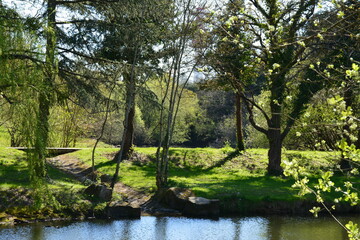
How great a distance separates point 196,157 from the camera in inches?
947

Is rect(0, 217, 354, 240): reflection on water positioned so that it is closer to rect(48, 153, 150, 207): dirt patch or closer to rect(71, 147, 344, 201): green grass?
rect(48, 153, 150, 207): dirt patch

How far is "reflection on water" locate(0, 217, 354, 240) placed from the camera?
11.7 meters

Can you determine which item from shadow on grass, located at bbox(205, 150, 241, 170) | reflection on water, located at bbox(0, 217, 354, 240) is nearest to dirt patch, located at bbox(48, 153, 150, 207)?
reflection on water, located at bbox(0, 217, 354, 240)

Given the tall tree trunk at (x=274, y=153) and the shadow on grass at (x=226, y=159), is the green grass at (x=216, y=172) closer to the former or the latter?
the shadow on grass at (x=226, y=159)

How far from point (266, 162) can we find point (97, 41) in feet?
→ 35.6

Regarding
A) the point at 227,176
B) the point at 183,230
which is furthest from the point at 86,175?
the point at 183,230

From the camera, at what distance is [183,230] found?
501 inches

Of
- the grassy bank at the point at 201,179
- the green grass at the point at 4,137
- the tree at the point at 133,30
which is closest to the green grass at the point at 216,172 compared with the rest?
the grassy bank at the point at 201,179

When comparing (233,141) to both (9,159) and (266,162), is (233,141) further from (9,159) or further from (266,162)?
(9,159)

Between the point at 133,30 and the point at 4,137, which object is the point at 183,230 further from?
the point at 4,137

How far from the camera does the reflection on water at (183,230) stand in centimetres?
1169

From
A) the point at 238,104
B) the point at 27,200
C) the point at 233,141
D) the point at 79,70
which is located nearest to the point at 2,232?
the point at 27,200

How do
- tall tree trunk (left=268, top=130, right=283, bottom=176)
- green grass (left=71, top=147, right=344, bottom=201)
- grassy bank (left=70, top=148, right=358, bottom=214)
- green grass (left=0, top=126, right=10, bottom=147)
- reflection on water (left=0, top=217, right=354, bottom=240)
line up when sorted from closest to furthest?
reflection on water (left=0, top=217, right=354, bottom=240), grassy bank (left=70, top=148, right=358, bottom=214), green grass (left=71, top=147, right=344, bottom=201), tall tree trunk (left=268, top=130, right=283, bottom=176), green grass (left=0, top=126, right=10, bottom=147)

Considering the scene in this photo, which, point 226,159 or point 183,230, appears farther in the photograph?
point 226,159
